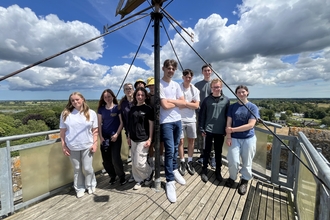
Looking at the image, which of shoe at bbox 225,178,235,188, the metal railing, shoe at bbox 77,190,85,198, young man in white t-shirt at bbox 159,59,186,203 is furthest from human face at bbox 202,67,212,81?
shoe at bbox 77,190,85,198

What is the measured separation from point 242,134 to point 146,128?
156 cm

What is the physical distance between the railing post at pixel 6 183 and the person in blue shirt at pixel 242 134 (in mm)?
3215

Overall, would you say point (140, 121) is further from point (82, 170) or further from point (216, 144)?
point (216, 144)

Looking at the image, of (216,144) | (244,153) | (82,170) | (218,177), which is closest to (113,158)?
(82,170)

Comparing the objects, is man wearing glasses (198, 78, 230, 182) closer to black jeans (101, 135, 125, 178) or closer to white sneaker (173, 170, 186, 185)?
white sneaker (173, 170, 186, 185)

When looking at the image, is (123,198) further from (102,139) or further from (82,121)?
(82,121)

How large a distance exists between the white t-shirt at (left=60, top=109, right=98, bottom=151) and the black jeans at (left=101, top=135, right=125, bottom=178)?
1.21 ft

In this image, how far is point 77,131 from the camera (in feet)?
9.18

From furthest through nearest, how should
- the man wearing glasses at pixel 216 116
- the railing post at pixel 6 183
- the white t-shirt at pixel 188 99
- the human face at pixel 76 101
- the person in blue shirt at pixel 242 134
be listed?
the white t-shirt at pixel 188 99
the man wearing glasses at pixel 216 116
the person in blue shirt at pixel 242 134
the human face at pixel 76 101
the railing post at pixel 6 183

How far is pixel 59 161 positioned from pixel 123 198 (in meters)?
1.27

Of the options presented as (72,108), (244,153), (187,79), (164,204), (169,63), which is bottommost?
(164,204)

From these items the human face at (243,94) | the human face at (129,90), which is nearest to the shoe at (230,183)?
the human face at (243,94)

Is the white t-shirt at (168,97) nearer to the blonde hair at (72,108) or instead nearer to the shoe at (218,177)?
the blonde hair at (72,108)

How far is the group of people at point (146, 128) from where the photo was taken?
9.33 feet
